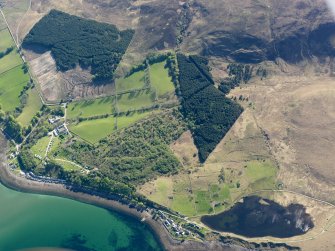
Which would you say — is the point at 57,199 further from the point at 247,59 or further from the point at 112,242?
the point at 247,59

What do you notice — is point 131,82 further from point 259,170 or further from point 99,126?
point 259,170

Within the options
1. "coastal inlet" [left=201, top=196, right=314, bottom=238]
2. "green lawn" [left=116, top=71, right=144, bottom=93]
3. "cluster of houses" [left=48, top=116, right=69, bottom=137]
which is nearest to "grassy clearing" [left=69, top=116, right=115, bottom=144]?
"cluster of houses" [left=48, top=116, right=69, bottom=137]

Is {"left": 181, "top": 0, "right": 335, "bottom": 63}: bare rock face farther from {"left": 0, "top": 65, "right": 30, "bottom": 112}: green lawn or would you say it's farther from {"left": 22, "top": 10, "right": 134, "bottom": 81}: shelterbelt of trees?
{"left": 0, "top": 65, "right": 30, "bottom": 112}: green lawn

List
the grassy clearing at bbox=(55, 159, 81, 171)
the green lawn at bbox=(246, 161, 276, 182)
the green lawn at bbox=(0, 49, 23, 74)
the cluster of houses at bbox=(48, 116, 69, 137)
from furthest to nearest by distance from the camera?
1. the green lawn at bbox=(0, 49, 23, 74)
2. the cluster of houses at bbox=(48, 116, 69, 137)
3. the grassy clearing at bbox=(55, 159, 81, 171)
4. the green lawn at bbox=(246, 161, 276, 182)

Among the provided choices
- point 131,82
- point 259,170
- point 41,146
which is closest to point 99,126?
point 41,146

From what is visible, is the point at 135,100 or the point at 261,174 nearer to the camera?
the point at 261,174
